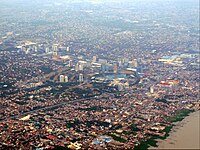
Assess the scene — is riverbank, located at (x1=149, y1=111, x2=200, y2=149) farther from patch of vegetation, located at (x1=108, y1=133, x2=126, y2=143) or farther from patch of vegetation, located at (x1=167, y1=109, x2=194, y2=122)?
patch of vegetation, located at (x1=108, y1=133, x2=126, y2=143)

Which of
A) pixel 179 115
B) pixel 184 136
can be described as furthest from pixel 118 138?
pixel 179 115

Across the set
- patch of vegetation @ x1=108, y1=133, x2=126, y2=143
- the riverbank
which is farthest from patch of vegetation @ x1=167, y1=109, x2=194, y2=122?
patch of vegetation @ x1=108, y1=133, x2=126, y2=143

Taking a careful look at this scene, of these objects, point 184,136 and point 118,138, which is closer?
point 118,138

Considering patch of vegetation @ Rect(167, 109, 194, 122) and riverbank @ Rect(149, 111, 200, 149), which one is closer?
riverbank @ Rect(149, 111, 200, 149)

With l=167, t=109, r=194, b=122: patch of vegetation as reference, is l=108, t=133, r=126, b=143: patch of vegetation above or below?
below

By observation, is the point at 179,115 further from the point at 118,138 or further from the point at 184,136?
the point at 118,138

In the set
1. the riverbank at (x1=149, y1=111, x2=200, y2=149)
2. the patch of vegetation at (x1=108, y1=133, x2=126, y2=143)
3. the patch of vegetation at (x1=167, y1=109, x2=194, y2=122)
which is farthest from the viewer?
the patch of vegetation at (x1=167, y1=109, x2=194, y2=122)

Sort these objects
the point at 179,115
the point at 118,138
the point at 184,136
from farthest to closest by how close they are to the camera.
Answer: the point at 179,115 → the point at 184,136 → the point at 118,138

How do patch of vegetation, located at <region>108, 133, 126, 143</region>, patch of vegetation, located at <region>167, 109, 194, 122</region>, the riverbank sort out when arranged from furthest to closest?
patch of vegetation, located at <region>167, 109, 194, 122</region>, patch of vegetation, located at <region>108, 133, 126, 143</region>, the riverbank

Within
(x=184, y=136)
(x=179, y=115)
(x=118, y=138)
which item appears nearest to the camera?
(x=118, y=138)
